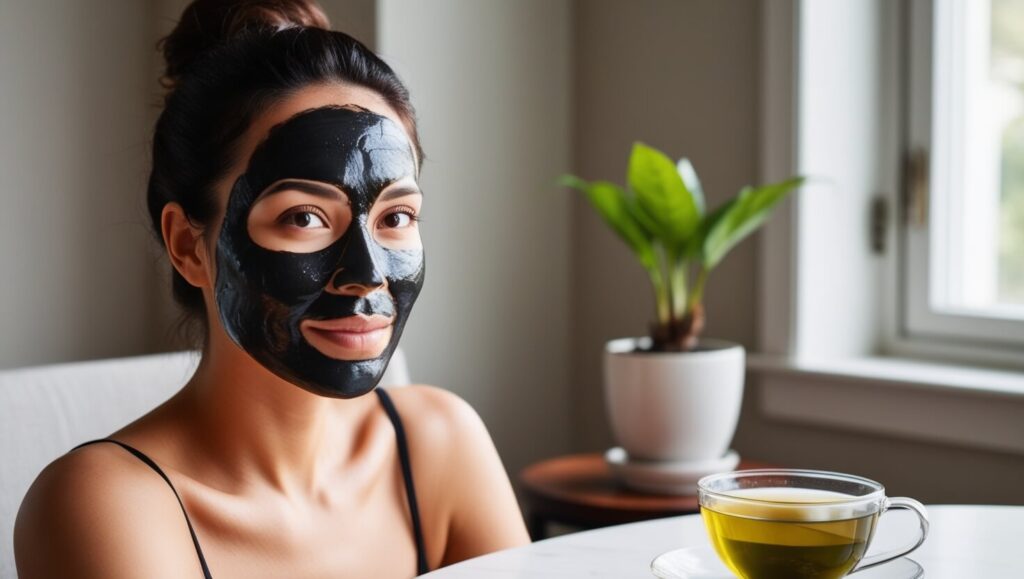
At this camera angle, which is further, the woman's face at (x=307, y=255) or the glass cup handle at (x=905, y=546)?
the woman's face at (x=307, y=255)

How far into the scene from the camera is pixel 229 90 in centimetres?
106

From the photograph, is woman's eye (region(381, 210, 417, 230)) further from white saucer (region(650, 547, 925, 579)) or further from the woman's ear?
white saucer (region(650, 547, 925, 579))

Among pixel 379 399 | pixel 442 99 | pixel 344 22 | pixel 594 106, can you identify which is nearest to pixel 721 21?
pixel 594 106

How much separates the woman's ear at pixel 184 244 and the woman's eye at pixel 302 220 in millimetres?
103

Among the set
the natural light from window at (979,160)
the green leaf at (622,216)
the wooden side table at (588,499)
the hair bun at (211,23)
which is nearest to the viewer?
the hair bun at (211,23)

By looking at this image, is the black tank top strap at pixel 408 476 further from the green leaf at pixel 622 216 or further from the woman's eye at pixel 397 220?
the green leaf at pixel 622 216

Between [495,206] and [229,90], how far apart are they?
1.25 meters

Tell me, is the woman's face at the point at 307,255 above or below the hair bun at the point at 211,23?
below

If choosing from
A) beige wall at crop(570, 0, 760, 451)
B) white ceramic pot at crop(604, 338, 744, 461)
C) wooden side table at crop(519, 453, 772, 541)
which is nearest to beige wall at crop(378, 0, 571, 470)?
beige wall at crop(570, 0, 760, 451)

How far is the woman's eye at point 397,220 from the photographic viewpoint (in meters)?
1.08

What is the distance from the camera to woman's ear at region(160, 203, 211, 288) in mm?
1087

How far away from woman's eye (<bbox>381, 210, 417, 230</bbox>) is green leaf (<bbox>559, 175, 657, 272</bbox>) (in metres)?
0.70

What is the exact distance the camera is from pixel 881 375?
1.91 metres

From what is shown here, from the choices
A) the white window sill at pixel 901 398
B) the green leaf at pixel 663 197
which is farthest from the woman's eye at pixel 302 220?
the white window sill at pixel 901 398
